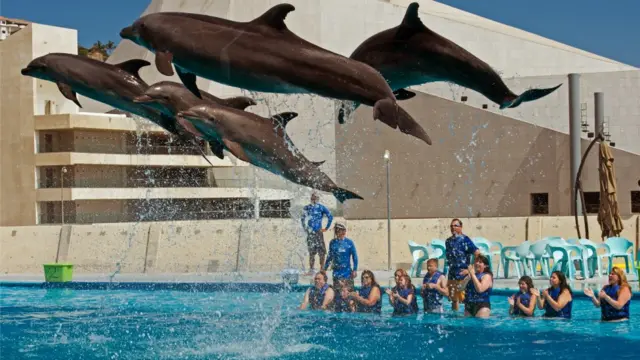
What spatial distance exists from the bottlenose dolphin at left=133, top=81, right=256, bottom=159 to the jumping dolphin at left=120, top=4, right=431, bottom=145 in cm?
172

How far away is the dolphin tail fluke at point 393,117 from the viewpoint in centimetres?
777

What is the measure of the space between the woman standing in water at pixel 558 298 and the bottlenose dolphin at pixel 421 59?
5.92 metres

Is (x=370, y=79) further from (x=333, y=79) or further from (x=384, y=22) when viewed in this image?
(x=384, y=22)

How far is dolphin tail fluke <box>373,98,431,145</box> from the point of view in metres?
7.77

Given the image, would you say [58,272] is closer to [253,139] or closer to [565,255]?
[565,255]

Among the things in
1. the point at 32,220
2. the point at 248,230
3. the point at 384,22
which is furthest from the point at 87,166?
the point at 248,230

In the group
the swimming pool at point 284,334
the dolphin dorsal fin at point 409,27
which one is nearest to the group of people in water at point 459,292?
the swimming pool at point 284,334

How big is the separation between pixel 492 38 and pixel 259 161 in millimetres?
46687

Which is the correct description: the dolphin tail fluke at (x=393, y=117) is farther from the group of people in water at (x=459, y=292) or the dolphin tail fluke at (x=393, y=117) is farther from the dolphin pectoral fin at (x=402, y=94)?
the group of people in water at (x=459, y=292)

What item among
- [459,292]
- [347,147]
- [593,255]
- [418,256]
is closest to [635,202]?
[347,147]

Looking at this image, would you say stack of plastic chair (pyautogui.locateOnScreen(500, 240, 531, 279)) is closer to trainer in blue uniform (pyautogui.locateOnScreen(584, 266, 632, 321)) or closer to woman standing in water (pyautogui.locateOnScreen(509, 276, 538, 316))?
woman standing in water (pyautogui.locateOnScreen(509, 276, 538, 316))

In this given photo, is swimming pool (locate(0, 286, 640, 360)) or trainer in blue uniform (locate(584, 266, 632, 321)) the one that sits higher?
trainer in blue uniform (locate(584, 266, 632, 321))

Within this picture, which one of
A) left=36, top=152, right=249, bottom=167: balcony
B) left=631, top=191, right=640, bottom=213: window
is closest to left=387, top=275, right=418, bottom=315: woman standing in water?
left=631, top=191, right=640, bottom=213: window

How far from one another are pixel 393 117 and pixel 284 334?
635 centimetres
